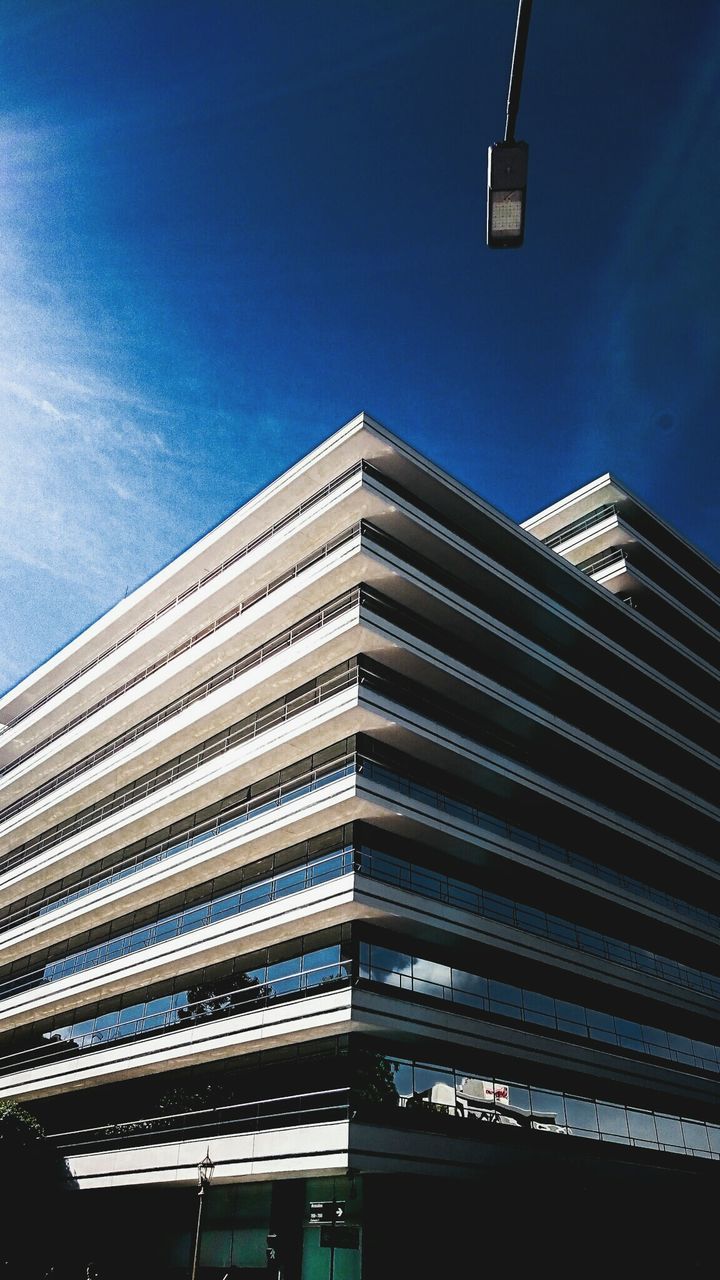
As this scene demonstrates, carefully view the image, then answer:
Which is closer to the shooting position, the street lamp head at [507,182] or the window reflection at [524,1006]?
the street lamp head at [507,182]

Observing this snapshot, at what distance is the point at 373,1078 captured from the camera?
22.0 m

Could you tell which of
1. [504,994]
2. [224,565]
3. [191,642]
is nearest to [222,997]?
[504,994]

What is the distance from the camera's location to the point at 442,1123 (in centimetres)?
2253

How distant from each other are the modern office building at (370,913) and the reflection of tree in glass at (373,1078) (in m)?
0.07

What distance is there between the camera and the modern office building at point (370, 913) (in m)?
22.6

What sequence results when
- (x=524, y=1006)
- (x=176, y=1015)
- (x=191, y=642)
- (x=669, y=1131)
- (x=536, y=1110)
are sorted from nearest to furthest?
1. (x=536, y=1110)
2. (x=524, y=1006)
3. (x=176, y=1015)
4. (x=669, y=1131)
5. (x=191, y=642)

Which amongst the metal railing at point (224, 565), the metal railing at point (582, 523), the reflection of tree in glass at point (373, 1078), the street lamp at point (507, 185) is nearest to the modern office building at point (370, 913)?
the reflection of tree in glass at point (373, 1078)

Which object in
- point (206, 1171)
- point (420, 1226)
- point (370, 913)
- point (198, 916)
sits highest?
point (198, 916)

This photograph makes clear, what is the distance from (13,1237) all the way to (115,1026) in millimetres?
6668

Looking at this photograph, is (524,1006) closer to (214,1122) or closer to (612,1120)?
(612,1120)

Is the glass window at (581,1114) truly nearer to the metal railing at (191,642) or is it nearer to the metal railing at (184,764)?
the metal railing at (184,764)

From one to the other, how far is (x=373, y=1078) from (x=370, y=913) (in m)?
4.26

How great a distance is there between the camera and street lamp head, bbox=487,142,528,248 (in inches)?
276

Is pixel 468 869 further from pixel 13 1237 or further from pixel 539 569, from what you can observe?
pixel 13 1237
